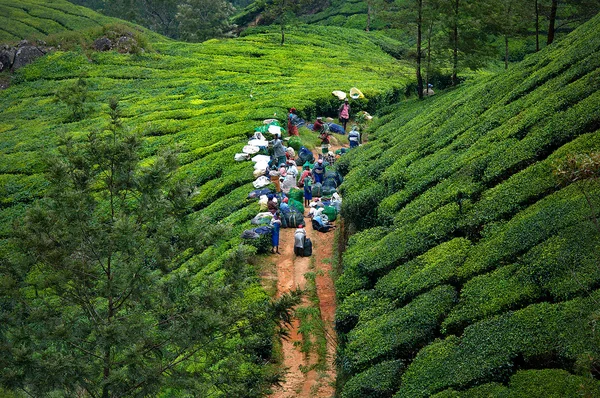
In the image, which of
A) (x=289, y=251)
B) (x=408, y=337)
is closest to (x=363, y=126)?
(x=289, y=251)

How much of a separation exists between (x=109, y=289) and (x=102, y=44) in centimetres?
5192

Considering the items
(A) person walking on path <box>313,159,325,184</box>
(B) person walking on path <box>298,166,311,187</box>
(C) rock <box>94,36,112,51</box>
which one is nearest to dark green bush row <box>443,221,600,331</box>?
(A) person walking on path <box>313,159,325,184</box>

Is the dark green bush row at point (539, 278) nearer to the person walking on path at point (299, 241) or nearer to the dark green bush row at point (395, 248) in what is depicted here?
the dark green bush row at point (395, 248)

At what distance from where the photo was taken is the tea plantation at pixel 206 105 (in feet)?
47.8

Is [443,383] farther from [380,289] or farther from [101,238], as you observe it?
[101,238]

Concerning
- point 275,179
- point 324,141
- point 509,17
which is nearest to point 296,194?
point 275,179

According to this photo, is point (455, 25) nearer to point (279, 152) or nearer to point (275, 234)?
point (279, 152)

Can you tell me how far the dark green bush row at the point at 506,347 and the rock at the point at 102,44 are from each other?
54.0m

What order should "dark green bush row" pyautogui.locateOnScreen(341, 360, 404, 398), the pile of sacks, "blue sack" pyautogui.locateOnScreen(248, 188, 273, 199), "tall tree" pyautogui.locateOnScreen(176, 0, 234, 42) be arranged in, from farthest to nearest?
"tall tree" pyautogui.locateOnScreen(176, 0, 234, 42) → "blue sack" pyautogui.locateOnScreen(248, 188, 273, 199) → the pile of sacks → "dark green bush row" pyautogui.locateOnScreen(341, 360, 404, 398)

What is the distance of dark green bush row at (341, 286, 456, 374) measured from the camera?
44.8 feet

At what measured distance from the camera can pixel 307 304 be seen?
19406 mm

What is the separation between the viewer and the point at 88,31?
60.2 m

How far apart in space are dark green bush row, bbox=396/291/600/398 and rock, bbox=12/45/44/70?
177ft

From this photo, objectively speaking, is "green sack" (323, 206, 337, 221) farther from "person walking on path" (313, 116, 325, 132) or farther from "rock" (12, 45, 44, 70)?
"rock" (12, 45, 44, 70)
